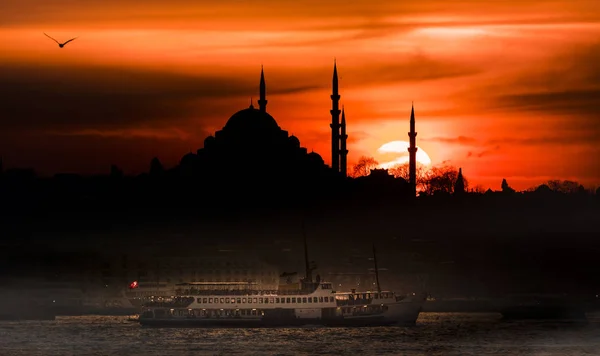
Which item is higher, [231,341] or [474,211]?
[474,211]

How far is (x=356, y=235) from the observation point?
7456 inches

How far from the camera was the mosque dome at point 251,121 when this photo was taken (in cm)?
18350

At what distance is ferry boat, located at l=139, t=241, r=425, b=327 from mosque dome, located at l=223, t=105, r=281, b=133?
65074mm

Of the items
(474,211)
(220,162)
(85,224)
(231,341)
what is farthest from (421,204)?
(231,341)

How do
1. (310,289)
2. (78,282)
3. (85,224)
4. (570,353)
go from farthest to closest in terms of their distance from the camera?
(85,224) → (78,282) → (310,289) → (570,353)

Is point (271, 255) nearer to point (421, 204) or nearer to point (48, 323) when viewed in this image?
point (421, 204)

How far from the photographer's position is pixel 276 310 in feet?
388

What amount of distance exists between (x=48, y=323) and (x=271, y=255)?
52.8 meters

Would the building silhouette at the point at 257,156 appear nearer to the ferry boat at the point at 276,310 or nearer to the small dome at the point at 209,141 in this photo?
the small dome at the point at 209,141

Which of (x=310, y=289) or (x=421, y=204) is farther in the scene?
(x=421, y=204)

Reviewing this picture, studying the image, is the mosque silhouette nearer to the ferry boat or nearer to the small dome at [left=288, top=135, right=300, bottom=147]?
the small dome at [left=288, top=135, right=300, bottom=147]

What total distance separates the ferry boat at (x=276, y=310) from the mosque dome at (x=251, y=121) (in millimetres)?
65074

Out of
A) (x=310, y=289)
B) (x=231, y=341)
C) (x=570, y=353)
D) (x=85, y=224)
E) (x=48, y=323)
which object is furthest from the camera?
(x=85, y=224)

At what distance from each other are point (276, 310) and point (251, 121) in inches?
2647
